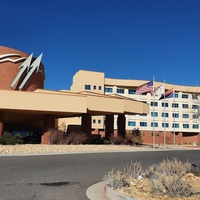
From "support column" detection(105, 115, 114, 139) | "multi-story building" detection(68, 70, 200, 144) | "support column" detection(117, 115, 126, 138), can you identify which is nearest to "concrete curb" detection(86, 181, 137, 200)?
"support column" detection(105, 115, 114, 139)

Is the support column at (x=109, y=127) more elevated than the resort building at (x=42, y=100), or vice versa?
the resort building at (x=42, y=100)

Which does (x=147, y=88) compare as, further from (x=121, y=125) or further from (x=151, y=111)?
(x=151, y=111)

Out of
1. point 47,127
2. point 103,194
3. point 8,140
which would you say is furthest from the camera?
point 47,127

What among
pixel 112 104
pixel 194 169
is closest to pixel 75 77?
pixel 112 104

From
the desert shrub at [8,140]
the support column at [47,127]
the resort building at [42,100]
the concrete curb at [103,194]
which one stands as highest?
the resort building at [42,100]

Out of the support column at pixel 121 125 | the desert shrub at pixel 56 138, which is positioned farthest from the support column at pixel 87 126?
the support column at pixel 121 125

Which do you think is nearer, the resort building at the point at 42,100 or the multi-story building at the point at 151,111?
the resort building at the point at 42,100

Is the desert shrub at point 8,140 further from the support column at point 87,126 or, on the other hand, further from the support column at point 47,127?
the support column at point 87,126

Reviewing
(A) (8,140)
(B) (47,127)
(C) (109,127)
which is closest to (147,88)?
(C) (109,127)

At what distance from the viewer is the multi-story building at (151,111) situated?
234 feet

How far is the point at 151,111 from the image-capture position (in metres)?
79.0

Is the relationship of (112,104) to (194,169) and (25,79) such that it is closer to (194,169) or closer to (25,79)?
(25,79)

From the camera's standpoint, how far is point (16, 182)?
9.50 meters

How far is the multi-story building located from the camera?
71438mm
